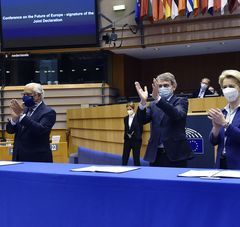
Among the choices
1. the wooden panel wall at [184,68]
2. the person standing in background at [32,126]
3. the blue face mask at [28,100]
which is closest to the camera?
the person standing in background at [32,126]

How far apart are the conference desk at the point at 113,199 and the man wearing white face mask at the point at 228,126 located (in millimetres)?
581

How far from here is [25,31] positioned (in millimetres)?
12875

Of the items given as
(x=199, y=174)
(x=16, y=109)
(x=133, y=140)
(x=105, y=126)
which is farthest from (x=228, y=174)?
(x=105, y=126)

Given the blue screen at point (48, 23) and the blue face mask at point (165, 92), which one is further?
the blue screen at point (48, 23)

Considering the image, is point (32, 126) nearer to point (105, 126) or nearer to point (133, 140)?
point (133, 140)

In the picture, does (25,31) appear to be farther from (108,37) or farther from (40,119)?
(40,119)

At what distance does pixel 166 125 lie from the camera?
134 inches

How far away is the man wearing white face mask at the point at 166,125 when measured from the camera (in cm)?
327

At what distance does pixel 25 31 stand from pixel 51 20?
0.83 metres

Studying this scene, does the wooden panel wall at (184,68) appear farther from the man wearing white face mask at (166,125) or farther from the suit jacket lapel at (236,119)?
the suit jacket lapel at (236,119)

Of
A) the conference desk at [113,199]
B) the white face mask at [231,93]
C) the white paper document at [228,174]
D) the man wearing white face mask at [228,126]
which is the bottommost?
the conference desk at [113,199]

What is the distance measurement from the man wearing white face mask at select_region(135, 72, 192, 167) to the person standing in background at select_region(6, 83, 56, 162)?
89cm

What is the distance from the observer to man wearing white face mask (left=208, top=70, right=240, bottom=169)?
276 cm

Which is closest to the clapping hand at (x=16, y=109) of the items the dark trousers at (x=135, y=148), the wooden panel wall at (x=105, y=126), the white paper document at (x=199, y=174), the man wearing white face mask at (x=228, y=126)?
the man wearing white face mask at (x=228, y=126)
